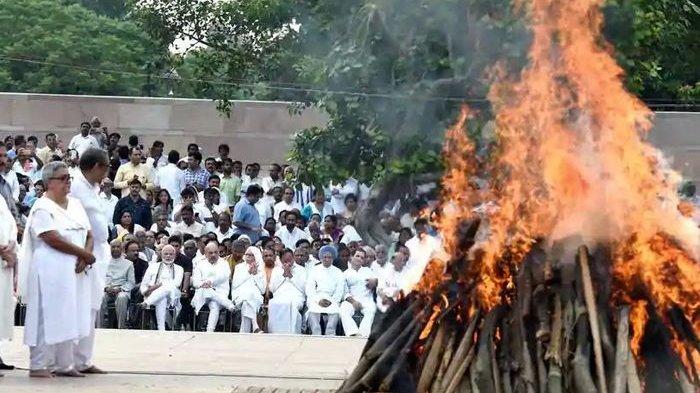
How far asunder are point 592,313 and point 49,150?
1355 centimetres

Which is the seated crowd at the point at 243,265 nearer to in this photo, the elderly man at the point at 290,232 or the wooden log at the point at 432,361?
the elderly man at the point at 290,232

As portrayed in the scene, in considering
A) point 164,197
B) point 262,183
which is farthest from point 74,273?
point 262,183

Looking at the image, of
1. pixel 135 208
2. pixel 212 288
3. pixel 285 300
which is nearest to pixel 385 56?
pixel 285 300

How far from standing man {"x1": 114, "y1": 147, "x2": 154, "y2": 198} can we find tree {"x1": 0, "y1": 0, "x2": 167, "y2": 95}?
17.8 meters

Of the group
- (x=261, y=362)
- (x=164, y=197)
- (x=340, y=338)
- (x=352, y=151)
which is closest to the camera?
(x=261, y=362)

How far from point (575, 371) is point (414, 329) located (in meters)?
1.17

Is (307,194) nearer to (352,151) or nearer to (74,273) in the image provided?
(352,151)

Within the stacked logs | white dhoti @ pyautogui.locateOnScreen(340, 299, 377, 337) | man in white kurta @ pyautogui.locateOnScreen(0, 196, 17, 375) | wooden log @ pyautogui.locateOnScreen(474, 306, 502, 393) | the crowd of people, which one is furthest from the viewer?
white dhoti @ pyautogui.locateOnScreen(340, 299, 377, 337)

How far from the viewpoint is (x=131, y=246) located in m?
16.5

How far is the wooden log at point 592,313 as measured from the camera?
27.6ft

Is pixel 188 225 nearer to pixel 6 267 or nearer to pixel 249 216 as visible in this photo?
pixel 249 216

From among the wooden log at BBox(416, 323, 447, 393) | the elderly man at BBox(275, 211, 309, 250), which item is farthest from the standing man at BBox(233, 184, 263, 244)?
the wooden log at BBox(416, 323, 447, 393)

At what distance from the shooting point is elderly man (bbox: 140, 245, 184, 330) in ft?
53.1

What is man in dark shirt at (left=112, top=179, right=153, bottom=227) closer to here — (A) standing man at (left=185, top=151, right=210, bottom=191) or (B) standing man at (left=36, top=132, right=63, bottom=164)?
(A) standing man at (left=185, top=151, right=210, bottom=191)
